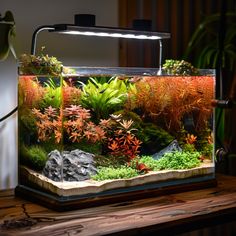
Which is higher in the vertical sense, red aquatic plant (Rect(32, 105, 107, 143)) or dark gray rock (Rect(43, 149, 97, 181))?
red aquatic plant (Rect(32, 105, 107, 143))

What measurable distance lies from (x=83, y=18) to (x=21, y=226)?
791mm

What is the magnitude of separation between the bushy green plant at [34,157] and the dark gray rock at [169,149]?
41cm

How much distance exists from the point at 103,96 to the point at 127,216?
0.41 m

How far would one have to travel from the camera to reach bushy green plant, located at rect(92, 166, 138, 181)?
5.43ft

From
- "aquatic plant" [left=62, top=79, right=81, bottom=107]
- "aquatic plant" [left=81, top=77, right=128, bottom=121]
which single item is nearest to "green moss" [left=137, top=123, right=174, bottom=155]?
"aquatic plant" [left=81, top=77, right=128, bottom=121]

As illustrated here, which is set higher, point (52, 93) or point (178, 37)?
point (178, 37)

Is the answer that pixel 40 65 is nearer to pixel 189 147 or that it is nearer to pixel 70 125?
pixel 70 125

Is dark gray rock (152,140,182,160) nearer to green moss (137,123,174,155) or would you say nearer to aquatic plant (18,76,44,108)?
green moss (137,123,174,155)

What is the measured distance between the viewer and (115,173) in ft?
5.52

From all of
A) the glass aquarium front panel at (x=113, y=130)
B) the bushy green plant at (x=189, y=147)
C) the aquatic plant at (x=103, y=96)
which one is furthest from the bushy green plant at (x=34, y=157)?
the bushy green plant at (x=189, y=147)

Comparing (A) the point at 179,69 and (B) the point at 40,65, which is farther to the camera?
(A) the point at 179,69

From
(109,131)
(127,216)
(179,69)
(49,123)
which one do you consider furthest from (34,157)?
(179,69)

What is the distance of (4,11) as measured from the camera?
1.90 m

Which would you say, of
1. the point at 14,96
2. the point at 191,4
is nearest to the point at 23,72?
the point at 14,96
